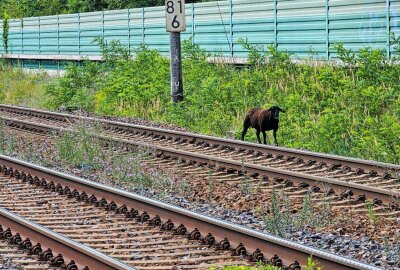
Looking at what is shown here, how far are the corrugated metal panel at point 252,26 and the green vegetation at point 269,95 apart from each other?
1160mm

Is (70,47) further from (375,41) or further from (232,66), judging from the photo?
(375,41)

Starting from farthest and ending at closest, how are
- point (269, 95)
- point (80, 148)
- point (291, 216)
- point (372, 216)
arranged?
point (269, 95), point (80, 148), point (291, 216), point (372, 216)

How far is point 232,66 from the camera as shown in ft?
78.4

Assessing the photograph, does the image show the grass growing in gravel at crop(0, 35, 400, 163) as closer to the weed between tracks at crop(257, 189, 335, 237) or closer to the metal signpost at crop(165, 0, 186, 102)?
the metal signpost at crop(165, 0, 186, 102)

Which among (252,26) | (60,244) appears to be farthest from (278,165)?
(252,26)

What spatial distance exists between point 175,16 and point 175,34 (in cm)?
41

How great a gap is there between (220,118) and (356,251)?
1040 centimetres

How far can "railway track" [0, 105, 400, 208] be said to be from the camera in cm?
1105

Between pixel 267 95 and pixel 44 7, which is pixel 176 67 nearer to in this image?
pixel 267 95

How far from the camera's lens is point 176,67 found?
792 inches

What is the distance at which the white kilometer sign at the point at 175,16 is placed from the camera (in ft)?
65.1

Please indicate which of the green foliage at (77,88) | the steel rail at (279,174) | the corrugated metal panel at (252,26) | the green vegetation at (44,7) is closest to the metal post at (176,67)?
the green foliage at (77,88)

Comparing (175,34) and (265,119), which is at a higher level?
(175,34)

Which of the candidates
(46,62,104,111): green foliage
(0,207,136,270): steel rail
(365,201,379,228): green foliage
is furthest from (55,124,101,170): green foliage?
(46,62,104,111): green foliage
